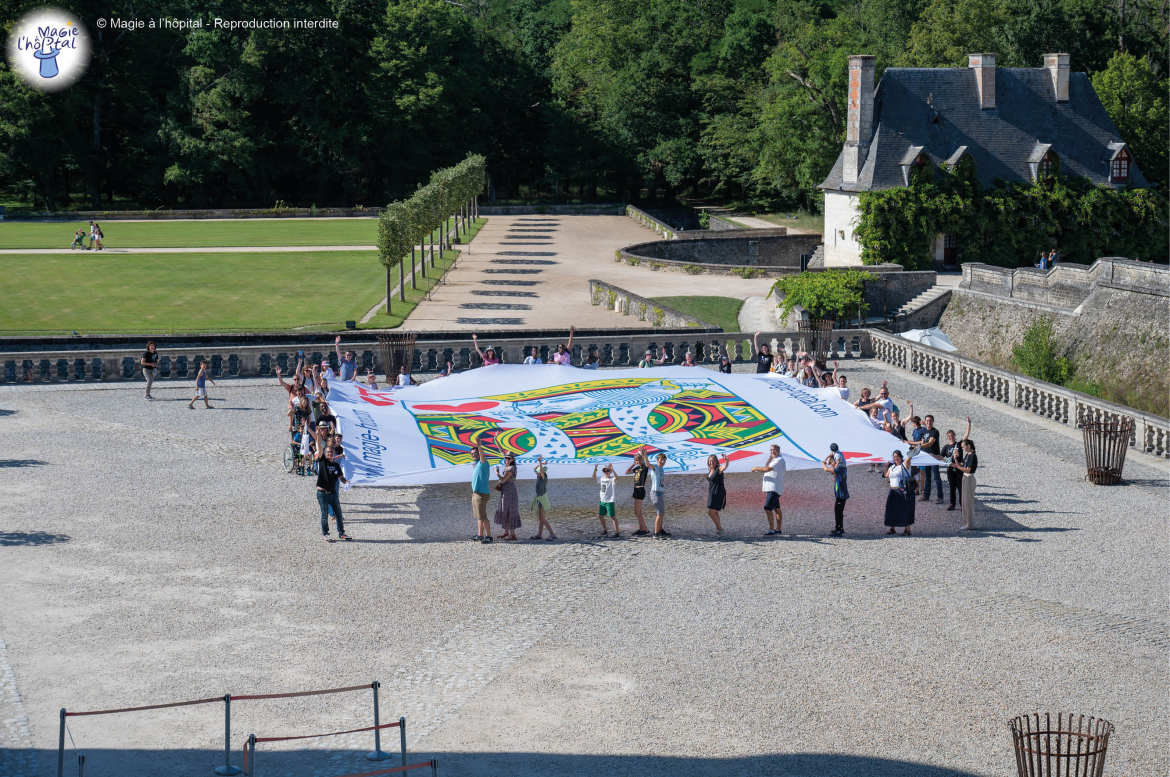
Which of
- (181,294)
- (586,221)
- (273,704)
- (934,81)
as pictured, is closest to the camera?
(273,704)

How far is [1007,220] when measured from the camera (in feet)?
210

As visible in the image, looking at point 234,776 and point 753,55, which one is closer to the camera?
point 234,776

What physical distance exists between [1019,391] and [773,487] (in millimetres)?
12925

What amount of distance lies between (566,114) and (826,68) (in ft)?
105

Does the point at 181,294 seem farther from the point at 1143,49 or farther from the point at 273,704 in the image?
the point at 1143,49

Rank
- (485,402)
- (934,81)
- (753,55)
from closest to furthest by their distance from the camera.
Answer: (485,402), (934,81), (753,55)

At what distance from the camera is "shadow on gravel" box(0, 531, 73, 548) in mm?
20938

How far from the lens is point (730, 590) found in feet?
63.5

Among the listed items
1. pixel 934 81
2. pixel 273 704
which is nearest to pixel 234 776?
pixel 273 704

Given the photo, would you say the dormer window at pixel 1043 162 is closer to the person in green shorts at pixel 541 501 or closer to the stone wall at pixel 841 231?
the stone wall at pixel 841 231

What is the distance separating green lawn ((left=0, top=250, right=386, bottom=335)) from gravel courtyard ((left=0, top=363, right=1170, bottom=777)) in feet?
66.2

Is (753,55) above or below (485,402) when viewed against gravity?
above

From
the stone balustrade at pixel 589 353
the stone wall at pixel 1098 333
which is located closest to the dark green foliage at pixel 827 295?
the stone wall at pixel 1098 333

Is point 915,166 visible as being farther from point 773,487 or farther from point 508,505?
point 508,505
